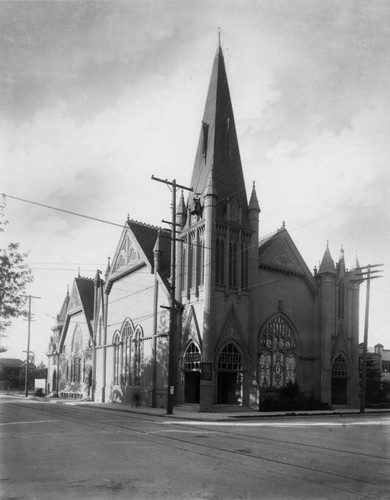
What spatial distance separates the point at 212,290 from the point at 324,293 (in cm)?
1155

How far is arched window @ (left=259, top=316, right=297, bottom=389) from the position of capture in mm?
37594

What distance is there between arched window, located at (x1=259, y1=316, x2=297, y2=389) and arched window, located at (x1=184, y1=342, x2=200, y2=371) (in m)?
Result: 4.96

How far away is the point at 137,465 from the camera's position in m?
11.6

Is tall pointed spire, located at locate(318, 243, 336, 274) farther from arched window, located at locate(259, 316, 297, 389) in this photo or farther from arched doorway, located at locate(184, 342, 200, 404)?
arched doorway, located at locate(184, 342, 200, 404)

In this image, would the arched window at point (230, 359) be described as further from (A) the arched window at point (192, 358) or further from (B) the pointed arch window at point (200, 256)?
(B) the pointed arch window at point (200, 256)

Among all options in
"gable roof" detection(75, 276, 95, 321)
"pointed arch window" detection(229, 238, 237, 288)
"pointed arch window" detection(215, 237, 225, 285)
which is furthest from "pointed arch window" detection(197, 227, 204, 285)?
"gable roof" detection(75, 276, 95, 321)

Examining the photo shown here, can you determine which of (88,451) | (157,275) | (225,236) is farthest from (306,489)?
(157,275)

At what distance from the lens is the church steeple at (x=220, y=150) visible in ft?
122

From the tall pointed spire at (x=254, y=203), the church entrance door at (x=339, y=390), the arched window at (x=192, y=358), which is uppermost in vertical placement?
the tall pointed spire at (x=254, y=203)

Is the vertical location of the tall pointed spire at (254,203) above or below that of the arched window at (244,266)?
above

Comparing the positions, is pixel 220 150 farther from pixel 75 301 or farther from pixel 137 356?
pixel 75 301

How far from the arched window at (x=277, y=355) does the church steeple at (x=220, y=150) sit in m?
7.79

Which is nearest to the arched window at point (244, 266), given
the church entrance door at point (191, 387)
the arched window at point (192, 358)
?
the arched window at point (192, 358)

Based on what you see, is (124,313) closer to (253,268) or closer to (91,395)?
(91,395)
